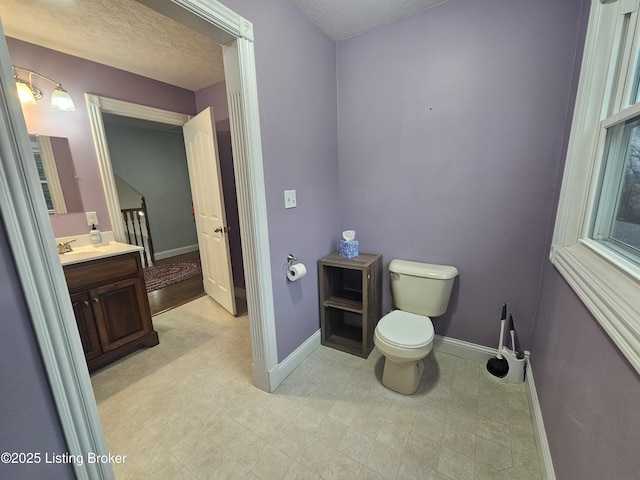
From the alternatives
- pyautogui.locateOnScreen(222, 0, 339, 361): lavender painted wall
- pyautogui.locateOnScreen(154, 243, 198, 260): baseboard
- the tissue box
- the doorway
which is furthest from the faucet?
pyautogui.locateOnScreen(154, 243, 198, 260): baseboard

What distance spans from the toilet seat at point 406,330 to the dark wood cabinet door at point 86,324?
1.97 meters

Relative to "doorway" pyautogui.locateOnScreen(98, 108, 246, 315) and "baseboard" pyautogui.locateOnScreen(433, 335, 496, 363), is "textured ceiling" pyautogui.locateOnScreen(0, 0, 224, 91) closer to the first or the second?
"doorway" pyautogui.locateOnScreen(98, 108, 246, 315)

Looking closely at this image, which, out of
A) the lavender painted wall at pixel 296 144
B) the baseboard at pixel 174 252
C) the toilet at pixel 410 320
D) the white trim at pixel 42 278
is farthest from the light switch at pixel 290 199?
the baseboard at pixel 174 252

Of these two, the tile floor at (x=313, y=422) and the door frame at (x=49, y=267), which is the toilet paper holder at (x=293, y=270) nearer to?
the tile floor at (x=313, y=422)

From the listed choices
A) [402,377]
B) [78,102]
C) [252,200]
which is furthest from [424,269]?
[78,102]

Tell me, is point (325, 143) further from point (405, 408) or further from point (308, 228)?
point (405, 408)

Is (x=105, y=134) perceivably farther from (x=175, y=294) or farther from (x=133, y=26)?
(x=175, y=294)

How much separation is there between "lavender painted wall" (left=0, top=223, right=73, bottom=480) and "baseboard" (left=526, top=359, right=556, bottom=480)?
5.78ft

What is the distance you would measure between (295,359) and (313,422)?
475mm

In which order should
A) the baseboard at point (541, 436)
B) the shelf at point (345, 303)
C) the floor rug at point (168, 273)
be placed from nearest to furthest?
the baseboard at point (541, 436) < the shelf at point (345, 303) < the floor rug at point (168, 273)

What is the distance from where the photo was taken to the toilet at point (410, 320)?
1.48 metres

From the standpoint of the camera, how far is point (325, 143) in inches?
77.5

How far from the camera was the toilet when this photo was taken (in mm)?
1479

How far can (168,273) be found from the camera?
3938mm
